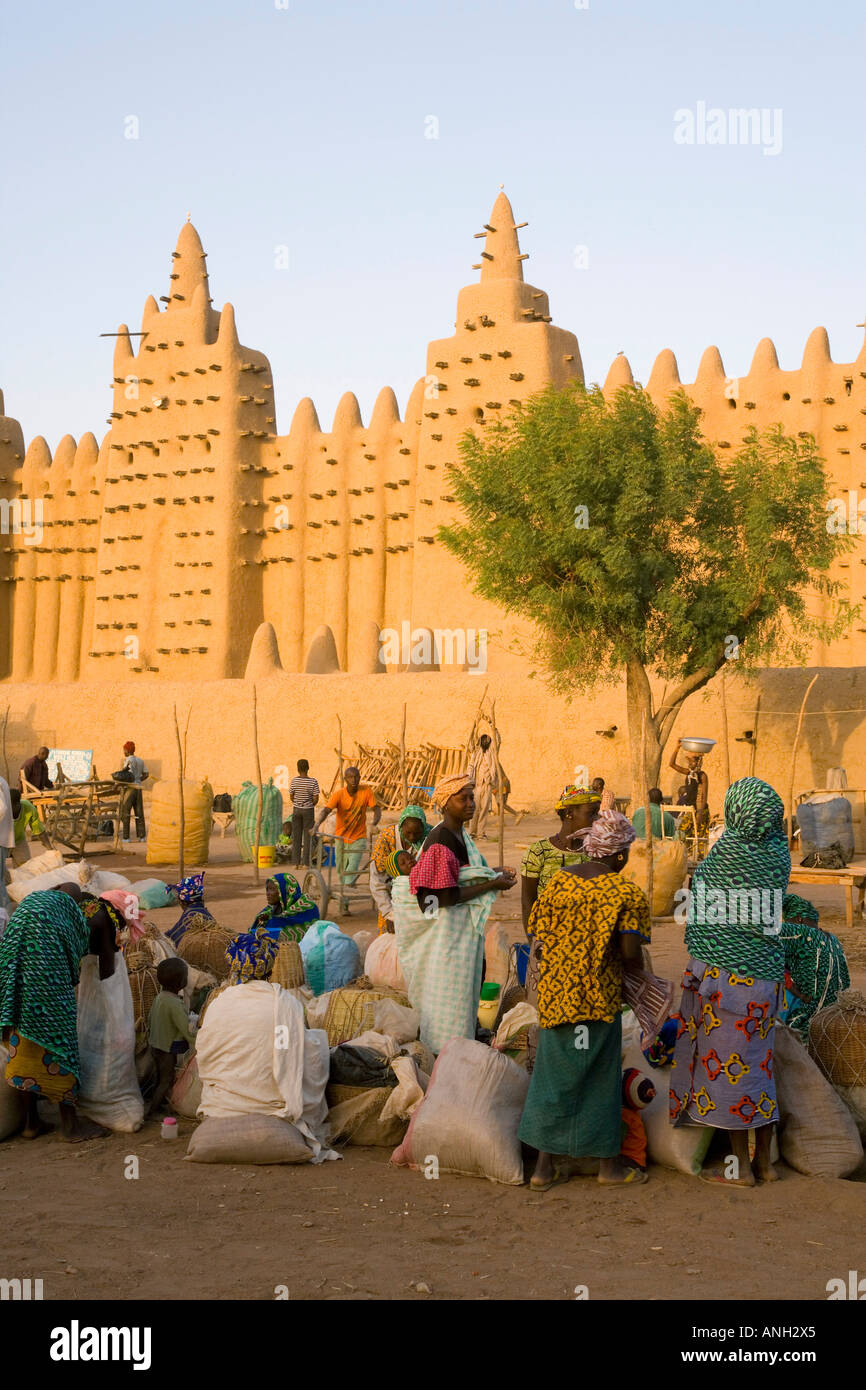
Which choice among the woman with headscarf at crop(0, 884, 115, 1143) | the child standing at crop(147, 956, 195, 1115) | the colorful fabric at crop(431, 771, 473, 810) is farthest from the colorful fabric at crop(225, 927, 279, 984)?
the colorful fabric at crop(431, 771, 473, 810)

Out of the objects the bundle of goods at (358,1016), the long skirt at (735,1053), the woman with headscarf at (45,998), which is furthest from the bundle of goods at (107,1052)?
the long skirt at (735,1053)

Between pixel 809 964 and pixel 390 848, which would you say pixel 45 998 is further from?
pixel 390 848

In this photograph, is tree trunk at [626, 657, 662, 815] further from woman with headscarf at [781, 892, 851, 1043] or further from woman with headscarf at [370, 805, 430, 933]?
woman with headscarf at [781, 892, 851, 1043]

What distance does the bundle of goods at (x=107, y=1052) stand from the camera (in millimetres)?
6727

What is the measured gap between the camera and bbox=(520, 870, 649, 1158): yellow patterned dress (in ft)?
18.6

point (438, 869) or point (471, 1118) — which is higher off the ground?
point (438, 869)

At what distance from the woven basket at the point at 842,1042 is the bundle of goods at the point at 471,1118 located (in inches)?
52.4

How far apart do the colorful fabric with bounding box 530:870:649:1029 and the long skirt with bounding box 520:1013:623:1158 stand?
0.07 meters

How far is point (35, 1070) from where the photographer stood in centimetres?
651

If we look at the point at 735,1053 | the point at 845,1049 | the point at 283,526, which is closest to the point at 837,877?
the point at 845,1049

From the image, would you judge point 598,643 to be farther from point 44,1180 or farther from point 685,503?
point 44,1180

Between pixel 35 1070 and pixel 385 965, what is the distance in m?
2.56

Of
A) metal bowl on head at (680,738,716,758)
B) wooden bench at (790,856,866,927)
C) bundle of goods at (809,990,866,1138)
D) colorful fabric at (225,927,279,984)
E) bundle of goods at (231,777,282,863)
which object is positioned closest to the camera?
bundle of goods at (809,990,866,1138)

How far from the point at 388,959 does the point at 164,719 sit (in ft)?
68.2
